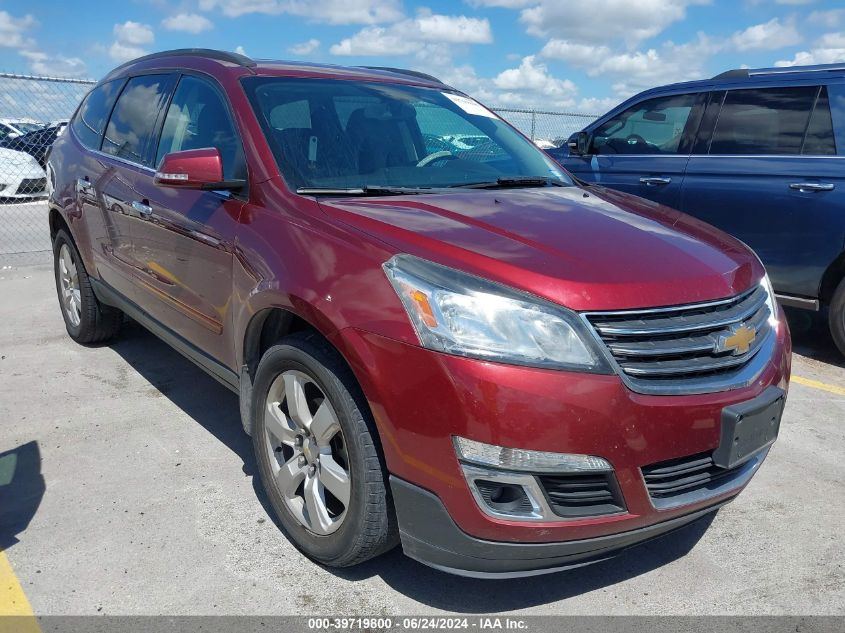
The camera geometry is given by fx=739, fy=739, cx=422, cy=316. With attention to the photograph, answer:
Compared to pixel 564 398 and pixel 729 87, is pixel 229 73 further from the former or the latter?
pixel 729 87

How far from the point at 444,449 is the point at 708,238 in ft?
4.79

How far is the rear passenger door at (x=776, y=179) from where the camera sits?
16.7 ft

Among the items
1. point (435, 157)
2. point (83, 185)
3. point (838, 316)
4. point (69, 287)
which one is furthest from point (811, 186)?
point (69, 287)

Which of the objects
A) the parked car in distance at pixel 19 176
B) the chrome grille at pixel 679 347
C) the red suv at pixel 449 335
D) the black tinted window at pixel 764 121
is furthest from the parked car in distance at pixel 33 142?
the chrome grille at pixel 679 347

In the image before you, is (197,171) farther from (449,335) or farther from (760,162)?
(760,162)

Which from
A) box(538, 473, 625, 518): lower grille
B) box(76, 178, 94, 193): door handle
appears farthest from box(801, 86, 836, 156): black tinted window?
box(76, 178, 94, 193): door handle

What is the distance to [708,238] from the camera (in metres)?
2.86

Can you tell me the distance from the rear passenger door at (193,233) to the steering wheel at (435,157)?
0.80 metres

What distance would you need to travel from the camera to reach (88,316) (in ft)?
16.1

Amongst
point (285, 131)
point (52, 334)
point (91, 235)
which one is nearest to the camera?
point (285, 131)

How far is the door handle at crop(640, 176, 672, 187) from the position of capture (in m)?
5.95

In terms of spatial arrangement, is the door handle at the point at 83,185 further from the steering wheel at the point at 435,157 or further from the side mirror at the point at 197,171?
the steering wheel at the point at 435,157

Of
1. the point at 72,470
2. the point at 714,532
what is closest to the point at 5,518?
the point at 72,470

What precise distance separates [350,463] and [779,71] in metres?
4.92
